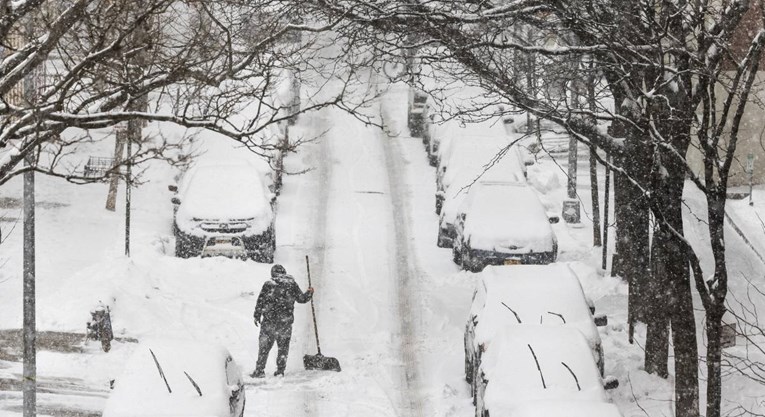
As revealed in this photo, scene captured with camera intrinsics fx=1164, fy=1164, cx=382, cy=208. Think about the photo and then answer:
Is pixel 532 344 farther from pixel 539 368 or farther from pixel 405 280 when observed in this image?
pixel 405 280

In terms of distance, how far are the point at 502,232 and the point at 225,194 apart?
5.17 metres

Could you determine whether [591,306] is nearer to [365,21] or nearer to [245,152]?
[365,21]

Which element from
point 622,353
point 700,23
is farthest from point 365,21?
point 622,353

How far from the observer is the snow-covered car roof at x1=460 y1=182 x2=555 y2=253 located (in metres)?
20.9

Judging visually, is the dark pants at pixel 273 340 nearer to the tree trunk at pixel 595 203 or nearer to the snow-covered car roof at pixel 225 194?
the snow-covered car roof at pixel 225 194

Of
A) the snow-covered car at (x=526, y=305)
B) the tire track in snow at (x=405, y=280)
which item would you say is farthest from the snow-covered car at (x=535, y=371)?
the tire track in snow at (x=405, y=280)

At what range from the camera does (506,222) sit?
21.2 metres

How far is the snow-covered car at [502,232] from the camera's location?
68.4ft

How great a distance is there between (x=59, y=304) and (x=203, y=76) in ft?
31.7

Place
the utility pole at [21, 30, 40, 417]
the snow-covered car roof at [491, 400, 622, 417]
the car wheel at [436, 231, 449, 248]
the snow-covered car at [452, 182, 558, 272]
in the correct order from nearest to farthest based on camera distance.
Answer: the snow-covered car roof at [491, 400, 622, 417] < the utility pole at [21, 30, 40, 417] < the snow-covered car at [452, 182, 558, 272] < the car wheel at [436, 231, 449, 248]

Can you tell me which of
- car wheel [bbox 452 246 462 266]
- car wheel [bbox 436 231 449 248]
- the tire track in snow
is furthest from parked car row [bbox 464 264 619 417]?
car wheel [bbox 436 231 449 248]

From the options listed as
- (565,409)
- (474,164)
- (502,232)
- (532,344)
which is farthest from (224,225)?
(565,409)

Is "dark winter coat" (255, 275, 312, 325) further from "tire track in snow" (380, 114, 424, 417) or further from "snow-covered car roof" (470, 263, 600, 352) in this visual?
"snow-covered car roof" (470, 263, 600, 352)

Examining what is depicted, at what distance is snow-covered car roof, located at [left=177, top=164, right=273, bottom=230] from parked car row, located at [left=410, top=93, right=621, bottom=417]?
12.0 ft
